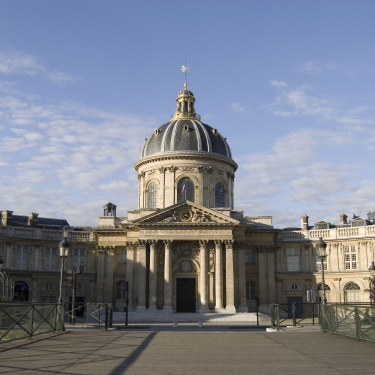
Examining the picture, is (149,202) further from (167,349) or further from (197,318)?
(167,349)

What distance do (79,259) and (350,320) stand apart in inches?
1832

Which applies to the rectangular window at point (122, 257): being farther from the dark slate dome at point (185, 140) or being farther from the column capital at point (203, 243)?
the dark slate dome at point (185, 140)

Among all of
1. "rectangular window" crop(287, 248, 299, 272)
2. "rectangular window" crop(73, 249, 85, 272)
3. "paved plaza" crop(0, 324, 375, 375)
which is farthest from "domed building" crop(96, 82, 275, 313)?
"paved plaza" crop(0, 324, 375, 375)

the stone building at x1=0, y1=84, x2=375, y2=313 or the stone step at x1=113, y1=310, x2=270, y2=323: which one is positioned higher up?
the stone building at x1=0, y1=84, x2=375, y2=313

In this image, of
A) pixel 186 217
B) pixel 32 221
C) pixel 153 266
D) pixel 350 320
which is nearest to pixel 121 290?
pixel 153 266

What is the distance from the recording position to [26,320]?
2189 centimetres

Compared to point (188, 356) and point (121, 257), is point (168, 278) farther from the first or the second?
point (188, 356)

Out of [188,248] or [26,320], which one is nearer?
[26,320]

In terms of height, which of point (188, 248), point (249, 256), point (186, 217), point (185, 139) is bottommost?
point (249, 256)

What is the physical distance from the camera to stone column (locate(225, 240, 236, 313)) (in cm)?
5276

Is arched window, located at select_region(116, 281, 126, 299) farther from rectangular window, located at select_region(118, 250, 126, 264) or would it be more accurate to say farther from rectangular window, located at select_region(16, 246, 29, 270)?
rectangular window, located at select_region(16, 246, 29, 270)

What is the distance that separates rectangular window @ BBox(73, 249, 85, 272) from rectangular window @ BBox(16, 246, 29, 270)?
5925mm

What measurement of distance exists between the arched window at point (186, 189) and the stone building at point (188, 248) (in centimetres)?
13

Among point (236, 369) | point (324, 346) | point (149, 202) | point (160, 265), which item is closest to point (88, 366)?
point (236, 369)
